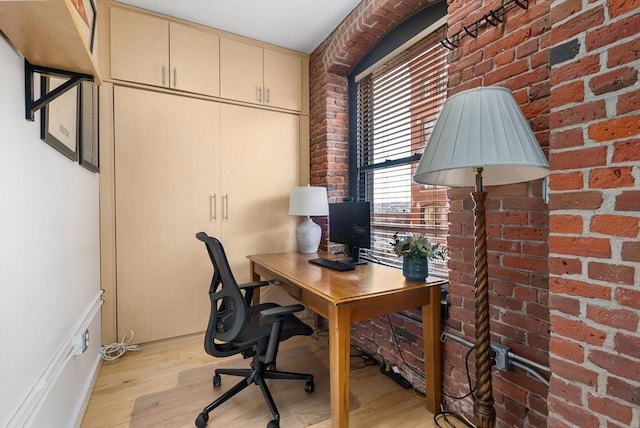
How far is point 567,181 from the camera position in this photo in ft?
3.10

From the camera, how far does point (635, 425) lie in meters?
0.81

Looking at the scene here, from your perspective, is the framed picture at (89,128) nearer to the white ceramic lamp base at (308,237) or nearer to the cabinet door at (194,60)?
the cabinet door at (194,60)

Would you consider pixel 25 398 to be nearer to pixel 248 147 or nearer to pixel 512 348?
pixel 512 348

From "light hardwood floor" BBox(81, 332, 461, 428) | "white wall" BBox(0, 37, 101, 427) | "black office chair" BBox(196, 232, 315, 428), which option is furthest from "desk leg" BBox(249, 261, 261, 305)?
"white wall" BBox(0, 37, 101, 427)

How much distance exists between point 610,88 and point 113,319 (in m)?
3.18

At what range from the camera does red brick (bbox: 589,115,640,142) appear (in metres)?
0.81

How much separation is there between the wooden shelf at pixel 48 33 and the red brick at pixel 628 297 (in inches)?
67.3

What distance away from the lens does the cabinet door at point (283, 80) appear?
116 inches

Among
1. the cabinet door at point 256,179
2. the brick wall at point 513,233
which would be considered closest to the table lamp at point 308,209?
the cabinet door at point 256,179

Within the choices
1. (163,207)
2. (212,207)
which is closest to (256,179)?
(212,207)

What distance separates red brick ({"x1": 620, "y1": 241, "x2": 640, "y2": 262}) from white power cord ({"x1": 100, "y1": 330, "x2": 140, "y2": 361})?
9.92ft

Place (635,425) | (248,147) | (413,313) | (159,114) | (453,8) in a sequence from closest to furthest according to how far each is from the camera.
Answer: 1. (635,425)
2. (453,8)
3. (413,313)
4. (159,114)
5. (248,147)

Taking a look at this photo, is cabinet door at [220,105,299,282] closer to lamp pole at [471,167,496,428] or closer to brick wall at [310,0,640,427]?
brick wall at [310,0,640,427]

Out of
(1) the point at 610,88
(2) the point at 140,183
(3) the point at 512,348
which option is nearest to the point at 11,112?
(2) the point at 140,183
